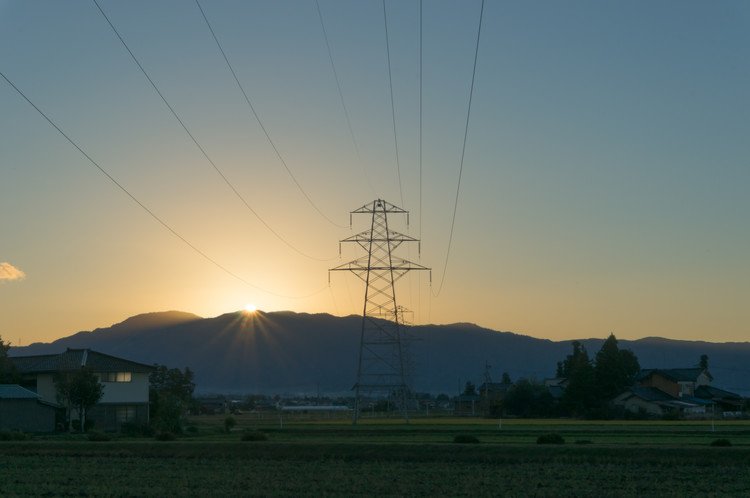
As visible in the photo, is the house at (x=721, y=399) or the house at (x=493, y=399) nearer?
the house at (x=721, y=399)

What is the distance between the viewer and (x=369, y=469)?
34.0 m

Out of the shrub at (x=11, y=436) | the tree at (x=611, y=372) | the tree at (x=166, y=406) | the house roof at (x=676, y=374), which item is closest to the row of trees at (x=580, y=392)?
the tree at (x=611, y=372)

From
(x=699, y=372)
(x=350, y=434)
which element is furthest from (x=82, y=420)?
(x=699, y=372)

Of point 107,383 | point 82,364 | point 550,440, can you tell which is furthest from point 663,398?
point 550,440

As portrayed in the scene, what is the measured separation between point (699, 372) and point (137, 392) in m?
83.9

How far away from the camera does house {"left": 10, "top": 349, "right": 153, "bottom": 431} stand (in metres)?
72.9

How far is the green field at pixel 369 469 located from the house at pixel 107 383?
27.5 meters

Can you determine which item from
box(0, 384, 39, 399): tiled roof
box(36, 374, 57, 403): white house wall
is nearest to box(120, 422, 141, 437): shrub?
box(0, 384, 39, 399): tiled roof

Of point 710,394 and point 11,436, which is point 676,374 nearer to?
point 710,394

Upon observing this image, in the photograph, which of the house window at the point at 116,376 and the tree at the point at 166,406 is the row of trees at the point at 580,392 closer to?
the tree at the point at 166,406

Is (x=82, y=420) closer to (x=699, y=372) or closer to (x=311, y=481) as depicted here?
(x=311, y=481)

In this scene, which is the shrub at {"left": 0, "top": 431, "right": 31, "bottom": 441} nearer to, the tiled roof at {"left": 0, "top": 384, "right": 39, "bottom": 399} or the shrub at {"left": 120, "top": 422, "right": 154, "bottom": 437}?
the shrub at {"left": 120, "top": 422, "right": 154, "bottom": 437}

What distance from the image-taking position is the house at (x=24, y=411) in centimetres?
6394

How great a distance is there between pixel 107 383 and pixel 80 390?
6.20 meters
